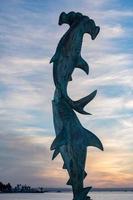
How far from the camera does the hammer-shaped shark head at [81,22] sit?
2295 cm

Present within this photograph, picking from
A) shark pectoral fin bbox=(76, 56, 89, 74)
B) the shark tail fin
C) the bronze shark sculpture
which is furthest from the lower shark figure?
shark pectoral fin bbox=(76, 56, 89, 74)

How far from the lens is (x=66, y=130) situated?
73.8ft

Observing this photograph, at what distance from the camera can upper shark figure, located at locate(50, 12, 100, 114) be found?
22.5 meters

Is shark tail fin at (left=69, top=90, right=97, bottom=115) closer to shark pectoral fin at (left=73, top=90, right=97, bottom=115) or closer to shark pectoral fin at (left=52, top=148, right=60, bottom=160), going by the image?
shark pectoral fin at (left=73, top=90, right=97, bottom=115)

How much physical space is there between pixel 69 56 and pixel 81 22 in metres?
1.68

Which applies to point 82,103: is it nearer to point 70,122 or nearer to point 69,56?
point 70,122

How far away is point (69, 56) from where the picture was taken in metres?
22.6

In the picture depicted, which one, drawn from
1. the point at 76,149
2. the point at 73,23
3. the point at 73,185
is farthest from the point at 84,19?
the point at 73,185

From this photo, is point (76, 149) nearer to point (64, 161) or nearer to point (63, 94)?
point (64, 161)

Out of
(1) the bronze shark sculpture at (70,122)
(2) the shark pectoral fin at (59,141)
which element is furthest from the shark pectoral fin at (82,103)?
(2) the shark pectoral fin at (59,141)

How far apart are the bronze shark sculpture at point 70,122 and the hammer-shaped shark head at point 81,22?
0.43 m

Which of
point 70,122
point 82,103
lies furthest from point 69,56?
Result: point 70,122

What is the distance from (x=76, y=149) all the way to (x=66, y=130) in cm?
88

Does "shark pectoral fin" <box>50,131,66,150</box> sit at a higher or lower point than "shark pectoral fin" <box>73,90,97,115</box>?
lower
